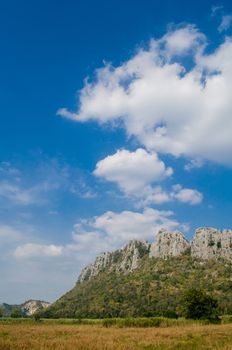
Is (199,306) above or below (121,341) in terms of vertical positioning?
above

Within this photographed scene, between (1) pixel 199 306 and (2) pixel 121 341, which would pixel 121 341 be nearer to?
(2) pixel 121 341

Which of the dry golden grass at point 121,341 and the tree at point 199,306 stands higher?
the tree at point 199,306

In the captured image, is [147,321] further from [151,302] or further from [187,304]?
[151,302]

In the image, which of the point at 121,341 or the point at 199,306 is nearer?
the point at 121,341

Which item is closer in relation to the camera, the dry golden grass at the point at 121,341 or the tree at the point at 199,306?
the dry golden grass at the point at 121,341

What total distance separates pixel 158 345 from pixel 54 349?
7982 mm

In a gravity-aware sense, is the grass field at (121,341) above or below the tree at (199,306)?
below

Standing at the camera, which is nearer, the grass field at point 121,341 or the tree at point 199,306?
the grass field at point 121,341

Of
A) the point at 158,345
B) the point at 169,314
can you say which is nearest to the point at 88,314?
the point at 169,314

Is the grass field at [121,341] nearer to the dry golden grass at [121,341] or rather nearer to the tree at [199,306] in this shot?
the dry golden grass at [121,341]

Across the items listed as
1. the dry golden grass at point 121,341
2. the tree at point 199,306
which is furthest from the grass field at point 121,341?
the tree at point 199,306

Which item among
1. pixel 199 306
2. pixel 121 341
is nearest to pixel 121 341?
pixel 121 341

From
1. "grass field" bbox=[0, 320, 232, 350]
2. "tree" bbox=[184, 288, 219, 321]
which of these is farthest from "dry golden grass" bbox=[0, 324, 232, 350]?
"tree" bbox=[184, 288, 219, 321]

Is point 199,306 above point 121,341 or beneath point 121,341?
above
